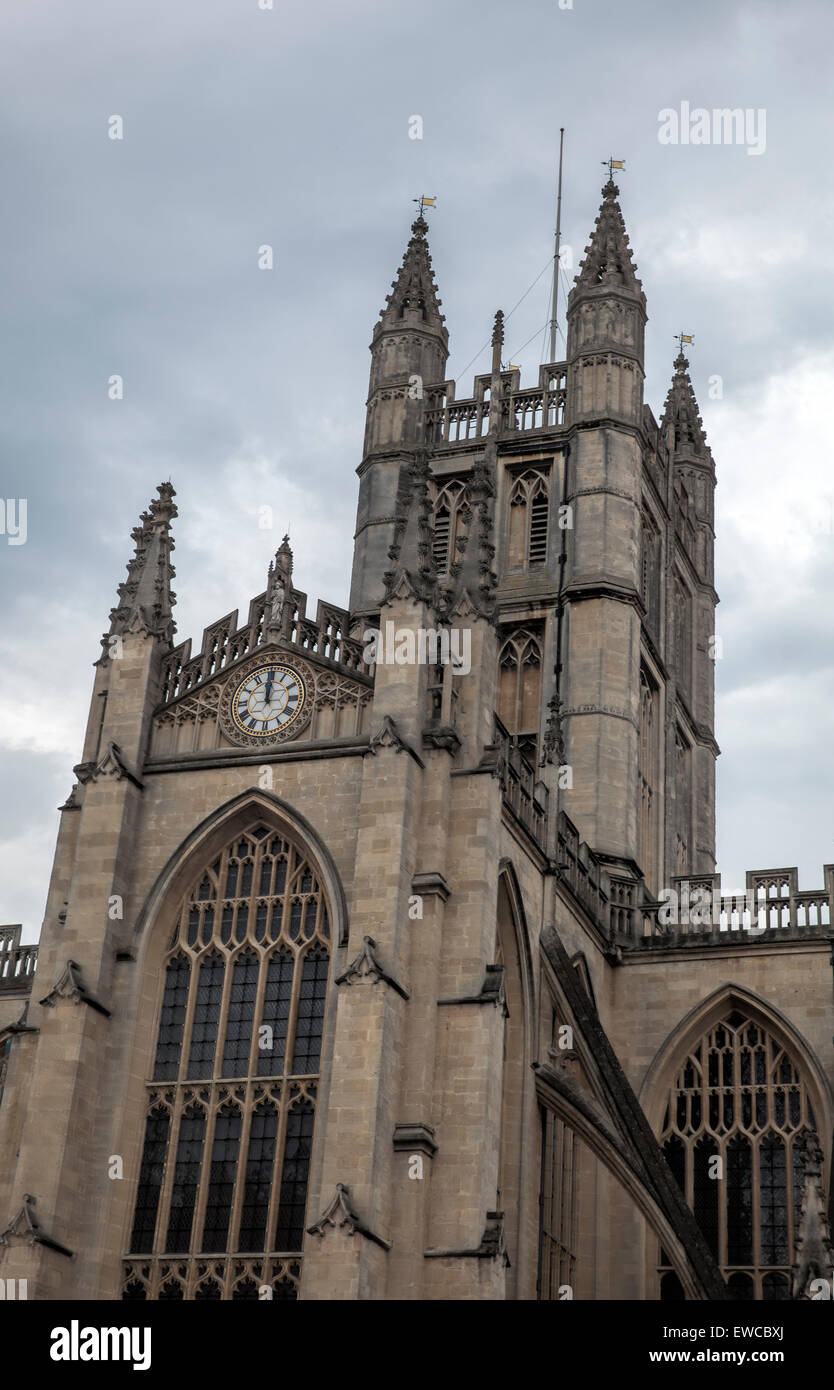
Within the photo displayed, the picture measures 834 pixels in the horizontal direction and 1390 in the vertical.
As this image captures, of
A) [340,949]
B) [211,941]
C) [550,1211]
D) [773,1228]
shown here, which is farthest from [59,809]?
[773,1228]

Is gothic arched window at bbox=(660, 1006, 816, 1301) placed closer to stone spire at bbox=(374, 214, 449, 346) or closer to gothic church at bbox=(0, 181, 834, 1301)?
gothic church at bbox=(0, 181, 834, 1301)

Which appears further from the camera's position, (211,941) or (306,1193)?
(211,941)

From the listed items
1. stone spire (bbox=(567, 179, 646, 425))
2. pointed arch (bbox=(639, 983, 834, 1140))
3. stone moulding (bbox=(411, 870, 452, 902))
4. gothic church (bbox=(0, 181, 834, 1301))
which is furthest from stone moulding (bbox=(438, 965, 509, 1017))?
stone spire (bbox=(567, 179, 646, 425))

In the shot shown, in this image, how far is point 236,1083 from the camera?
29.2 meters

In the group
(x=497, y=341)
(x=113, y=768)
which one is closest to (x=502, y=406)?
(x=497, y=341)

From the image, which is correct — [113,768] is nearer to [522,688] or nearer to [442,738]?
[442,738]

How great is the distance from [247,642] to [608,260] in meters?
21.9

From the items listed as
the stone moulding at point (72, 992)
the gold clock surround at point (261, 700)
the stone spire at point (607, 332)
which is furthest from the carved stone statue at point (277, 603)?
the stone spire at point (607, 332)

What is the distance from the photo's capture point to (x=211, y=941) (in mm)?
30391

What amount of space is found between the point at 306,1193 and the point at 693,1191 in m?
9.70

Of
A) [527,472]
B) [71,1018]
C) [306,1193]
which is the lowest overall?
[306,1193]

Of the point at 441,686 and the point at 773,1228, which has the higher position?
the point at 441,686
